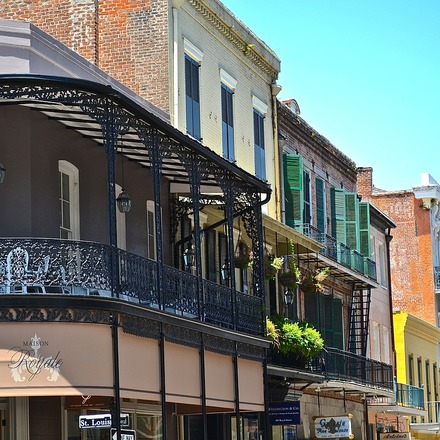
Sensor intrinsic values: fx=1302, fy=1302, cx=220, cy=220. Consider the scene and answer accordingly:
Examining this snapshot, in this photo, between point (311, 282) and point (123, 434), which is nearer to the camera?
point (123, 434)

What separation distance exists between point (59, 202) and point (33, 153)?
1.18 meters

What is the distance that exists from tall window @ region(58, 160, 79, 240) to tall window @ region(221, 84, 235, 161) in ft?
24.7

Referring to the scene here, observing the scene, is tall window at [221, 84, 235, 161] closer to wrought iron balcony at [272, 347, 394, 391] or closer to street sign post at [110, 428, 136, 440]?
wrought iron balcony at [272, 347, 394, 391]

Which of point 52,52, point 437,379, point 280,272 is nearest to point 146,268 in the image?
point 52,52

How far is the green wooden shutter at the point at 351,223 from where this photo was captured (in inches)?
1524

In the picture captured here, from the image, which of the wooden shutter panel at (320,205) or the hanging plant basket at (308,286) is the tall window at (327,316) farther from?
the hanging plant basket at (308,286)

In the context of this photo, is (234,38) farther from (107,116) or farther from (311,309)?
(107,116)

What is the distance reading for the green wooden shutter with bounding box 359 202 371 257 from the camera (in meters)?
39.8

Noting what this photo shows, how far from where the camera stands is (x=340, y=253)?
120ft

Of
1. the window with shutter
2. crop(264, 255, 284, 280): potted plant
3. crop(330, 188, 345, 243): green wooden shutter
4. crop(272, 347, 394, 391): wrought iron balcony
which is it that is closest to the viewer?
the window with shutter

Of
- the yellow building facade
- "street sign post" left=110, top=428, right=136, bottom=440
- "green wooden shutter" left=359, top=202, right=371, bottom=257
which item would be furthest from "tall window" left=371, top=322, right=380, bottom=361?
"street sign post" left=110, top=428, right=136, bottom=440

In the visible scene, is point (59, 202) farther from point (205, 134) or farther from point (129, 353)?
point (205, 134)

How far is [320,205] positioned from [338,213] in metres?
1.80

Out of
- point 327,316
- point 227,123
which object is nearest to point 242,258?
point 227,123
